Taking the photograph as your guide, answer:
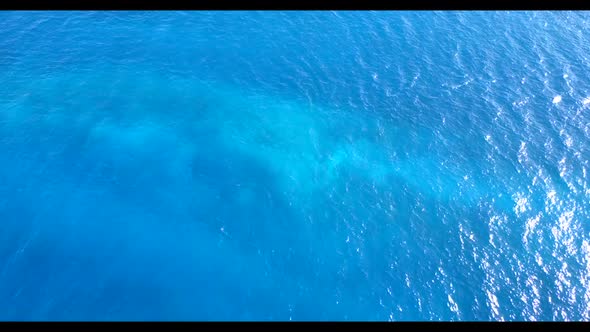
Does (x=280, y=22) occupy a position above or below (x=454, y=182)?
above

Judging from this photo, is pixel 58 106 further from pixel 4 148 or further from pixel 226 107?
pixel 226 107

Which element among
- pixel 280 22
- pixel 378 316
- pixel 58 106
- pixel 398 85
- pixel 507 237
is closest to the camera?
pixel 378 316

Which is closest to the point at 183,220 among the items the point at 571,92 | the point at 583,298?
the point at 583,298

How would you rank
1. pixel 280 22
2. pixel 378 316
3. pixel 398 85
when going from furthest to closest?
1. pixel 280 22
2. pixel 398 85
3. pixel 378 316

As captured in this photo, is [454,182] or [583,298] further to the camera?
[454,182]

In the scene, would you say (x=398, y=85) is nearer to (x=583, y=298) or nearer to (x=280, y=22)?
(x=280, y=22)
